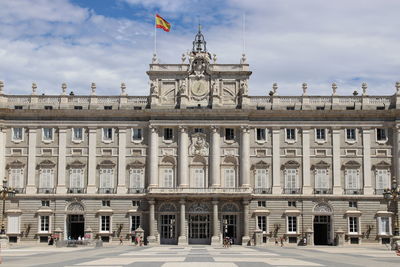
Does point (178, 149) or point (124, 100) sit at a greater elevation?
point (124, 100)

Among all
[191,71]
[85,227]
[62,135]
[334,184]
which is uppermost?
[191,71]

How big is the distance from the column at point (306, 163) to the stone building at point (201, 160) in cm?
12

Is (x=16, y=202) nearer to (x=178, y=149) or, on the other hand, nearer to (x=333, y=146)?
(x=178, y=149)

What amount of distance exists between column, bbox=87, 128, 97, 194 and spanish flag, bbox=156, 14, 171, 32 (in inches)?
558

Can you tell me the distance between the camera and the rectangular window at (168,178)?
7572cm

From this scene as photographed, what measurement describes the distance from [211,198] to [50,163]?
752 inches

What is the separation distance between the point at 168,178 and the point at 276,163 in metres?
12.6

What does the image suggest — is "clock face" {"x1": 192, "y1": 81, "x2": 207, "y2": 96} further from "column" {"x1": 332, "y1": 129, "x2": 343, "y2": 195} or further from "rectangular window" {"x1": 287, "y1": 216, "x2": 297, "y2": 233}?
"rectangular window" {"x1": 287, "y1": 216, "x2": 297, "y2": 233}

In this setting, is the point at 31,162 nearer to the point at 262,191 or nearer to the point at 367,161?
the point at 262,191

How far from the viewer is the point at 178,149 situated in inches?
2987

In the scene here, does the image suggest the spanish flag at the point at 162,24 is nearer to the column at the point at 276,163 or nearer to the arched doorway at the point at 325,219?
the column at the point at 276,163

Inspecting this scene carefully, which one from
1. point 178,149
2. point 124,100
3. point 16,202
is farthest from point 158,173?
point 16,202

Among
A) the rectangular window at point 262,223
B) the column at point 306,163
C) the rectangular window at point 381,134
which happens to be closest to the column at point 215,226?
the rectangular window at point 262,223

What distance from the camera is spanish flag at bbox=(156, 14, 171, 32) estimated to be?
75.1 metres
